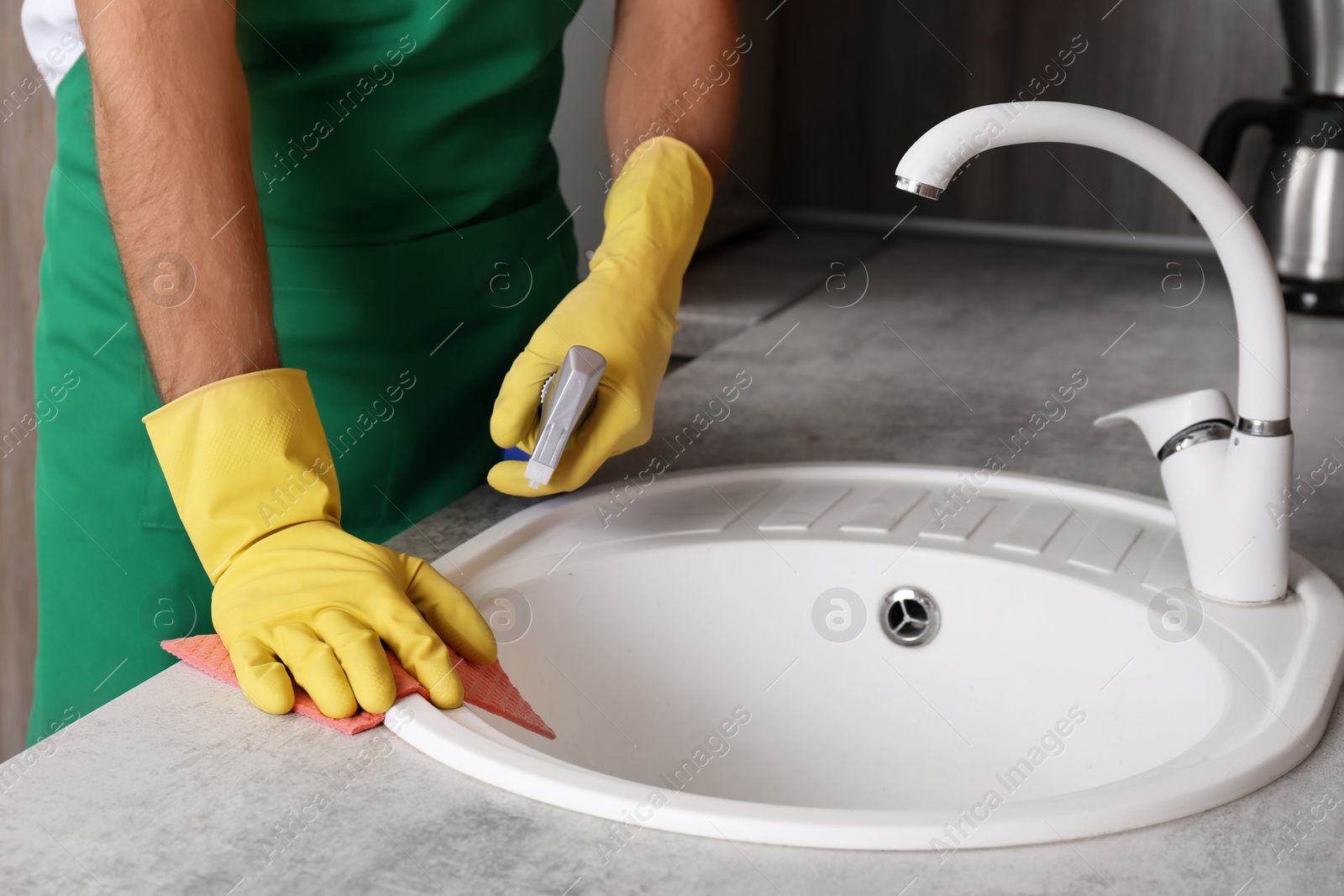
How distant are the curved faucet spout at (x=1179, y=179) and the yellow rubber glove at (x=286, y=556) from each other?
36 cm

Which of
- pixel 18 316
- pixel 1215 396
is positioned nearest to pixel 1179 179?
pixel 1215 396

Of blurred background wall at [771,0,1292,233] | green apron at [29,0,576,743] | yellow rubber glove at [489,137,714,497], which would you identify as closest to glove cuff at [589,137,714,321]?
yellow rubber glove at [489,137,714,497]

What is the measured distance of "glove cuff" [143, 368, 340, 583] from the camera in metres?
0.75

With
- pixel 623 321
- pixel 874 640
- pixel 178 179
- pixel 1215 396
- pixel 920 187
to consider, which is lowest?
pixel 874 640

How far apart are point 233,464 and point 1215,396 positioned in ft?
2.02

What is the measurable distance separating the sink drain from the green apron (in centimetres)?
39

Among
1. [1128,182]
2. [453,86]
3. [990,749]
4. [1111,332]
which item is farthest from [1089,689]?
[1128,182]

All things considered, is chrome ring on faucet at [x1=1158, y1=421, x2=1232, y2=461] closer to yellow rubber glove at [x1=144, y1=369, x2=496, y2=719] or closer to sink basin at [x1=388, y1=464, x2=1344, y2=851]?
sink basin at [x1=388, y1=464, x2=1344, y2=851]

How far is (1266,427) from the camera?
30.6 inches

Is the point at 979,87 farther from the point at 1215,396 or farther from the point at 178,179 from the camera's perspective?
the point at 178,179

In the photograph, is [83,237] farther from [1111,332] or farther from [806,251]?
[806,251]

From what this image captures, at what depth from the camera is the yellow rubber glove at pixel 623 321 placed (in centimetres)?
90

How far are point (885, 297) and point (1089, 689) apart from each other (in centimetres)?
113

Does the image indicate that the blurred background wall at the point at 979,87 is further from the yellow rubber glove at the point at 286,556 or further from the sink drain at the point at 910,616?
the yellow rubber glove at the point at 286,556
